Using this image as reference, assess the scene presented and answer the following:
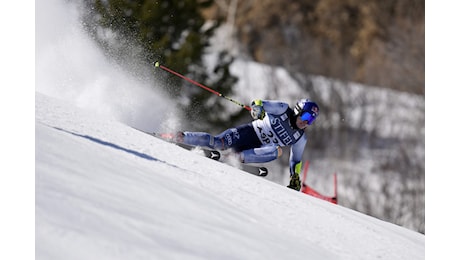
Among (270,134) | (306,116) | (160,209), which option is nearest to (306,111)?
(306,116)

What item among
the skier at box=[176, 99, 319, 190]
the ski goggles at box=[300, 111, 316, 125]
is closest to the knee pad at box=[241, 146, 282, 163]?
the skier at box=[176, 99, 319, 190]

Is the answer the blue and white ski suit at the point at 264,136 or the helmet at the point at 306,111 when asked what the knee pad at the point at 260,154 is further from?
the helmet at the point at 306,111

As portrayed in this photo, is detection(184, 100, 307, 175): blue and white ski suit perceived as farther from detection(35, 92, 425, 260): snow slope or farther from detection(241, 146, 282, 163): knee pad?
detection(35, 92, 425, 260): snow slope

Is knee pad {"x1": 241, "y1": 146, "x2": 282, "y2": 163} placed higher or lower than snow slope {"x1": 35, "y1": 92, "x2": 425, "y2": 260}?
higher

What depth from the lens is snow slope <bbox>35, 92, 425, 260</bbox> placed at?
2412 mm

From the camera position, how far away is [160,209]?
278cm

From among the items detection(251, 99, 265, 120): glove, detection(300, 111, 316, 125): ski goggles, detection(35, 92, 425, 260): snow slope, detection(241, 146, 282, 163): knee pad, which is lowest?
detection(35, 92, 425, 260): snow slope

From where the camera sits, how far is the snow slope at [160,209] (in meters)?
2.41

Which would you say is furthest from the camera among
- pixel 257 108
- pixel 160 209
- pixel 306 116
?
pixel 306 116

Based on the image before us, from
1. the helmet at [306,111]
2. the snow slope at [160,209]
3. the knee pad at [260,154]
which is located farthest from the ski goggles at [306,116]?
the snow slope at [160,209]

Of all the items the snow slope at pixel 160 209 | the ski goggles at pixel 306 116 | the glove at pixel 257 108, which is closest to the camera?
the snow slope at pixel 160 209

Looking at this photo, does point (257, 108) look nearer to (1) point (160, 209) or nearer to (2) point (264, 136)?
(2) point (264, 136)
